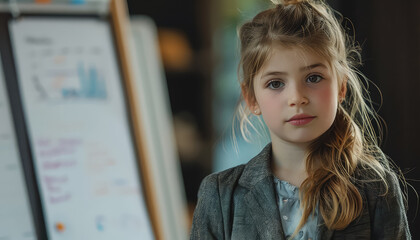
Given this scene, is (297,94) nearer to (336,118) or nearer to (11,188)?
(336,118)

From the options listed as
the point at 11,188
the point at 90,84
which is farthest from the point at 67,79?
the point at 11,188

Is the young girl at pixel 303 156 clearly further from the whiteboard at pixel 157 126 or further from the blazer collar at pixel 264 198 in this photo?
the whiteboard at pixel 157 126

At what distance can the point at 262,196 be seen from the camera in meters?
0.60

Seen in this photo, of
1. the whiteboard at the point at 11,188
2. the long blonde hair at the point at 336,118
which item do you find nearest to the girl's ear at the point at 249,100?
the long blonde hair at the point at 336,118

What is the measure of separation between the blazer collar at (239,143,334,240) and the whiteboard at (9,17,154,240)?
783 millimetres

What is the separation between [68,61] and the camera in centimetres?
139

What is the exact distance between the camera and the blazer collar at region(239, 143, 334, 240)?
57 centimetres

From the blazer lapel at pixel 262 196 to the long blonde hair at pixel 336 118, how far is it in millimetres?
28

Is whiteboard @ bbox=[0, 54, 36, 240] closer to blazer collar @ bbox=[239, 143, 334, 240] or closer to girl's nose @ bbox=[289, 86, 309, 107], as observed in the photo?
blazer collar @ bbox=[239, 143, 334, 240]

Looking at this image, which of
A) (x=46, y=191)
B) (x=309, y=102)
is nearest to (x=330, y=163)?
(x=309, y=102)

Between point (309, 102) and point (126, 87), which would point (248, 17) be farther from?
point (126, 87)

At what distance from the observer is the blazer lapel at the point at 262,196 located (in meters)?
0.58

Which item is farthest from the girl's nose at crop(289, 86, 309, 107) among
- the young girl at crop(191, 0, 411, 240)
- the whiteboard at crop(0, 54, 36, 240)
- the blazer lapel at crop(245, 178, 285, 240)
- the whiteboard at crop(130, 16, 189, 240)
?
the whiteboard at crop(130, 16, 189, 240)

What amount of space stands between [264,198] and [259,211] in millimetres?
15
